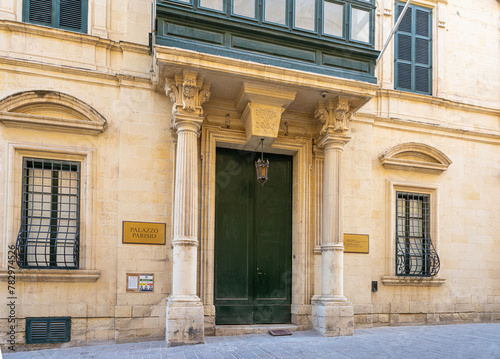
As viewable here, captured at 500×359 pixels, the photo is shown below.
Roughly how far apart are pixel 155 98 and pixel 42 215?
3372 mm

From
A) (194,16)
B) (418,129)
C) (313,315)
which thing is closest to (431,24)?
(418,129)

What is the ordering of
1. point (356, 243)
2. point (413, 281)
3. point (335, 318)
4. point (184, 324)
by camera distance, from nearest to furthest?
point (184, 324)
point (335, 318)
point (356, 243)
point (413, 281)

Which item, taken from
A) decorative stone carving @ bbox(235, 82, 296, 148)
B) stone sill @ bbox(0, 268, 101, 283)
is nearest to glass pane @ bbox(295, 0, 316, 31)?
decorative stone carving @ bbox(235, 82, 296, 148)

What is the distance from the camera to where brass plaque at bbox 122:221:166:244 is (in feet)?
31.0

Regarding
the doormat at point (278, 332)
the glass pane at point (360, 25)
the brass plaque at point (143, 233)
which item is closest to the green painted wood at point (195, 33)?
the glass pane at point (360, 25)

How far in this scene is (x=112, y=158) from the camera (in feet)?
31.6

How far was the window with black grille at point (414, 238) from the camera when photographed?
1186cm

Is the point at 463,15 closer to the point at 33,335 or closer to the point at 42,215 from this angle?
the point at 42,215

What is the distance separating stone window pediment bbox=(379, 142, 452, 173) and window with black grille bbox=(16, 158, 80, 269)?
7517 mm

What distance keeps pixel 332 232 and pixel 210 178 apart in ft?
9.71

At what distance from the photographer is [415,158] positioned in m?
12.1

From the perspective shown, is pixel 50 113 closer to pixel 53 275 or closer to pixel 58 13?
pixel 58 13

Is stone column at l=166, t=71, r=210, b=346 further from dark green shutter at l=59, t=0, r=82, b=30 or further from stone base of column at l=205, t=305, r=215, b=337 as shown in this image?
dark green shutter at l=59, t=0, r=82, b=30

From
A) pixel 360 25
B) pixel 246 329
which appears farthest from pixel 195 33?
pixel 246 329
